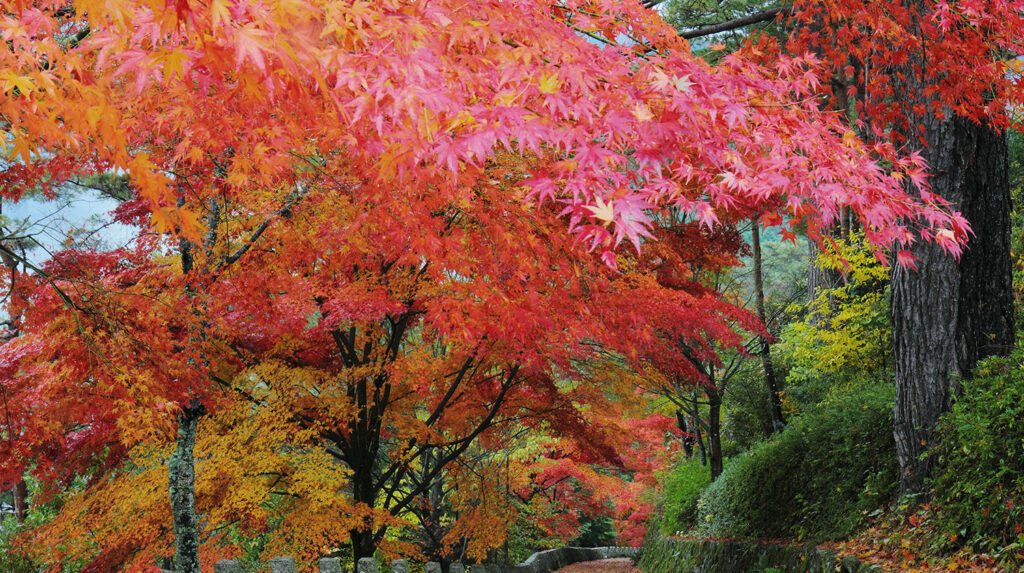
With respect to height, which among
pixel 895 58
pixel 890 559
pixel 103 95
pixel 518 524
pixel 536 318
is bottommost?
pixel 518 524

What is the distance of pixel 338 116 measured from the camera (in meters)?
4.07

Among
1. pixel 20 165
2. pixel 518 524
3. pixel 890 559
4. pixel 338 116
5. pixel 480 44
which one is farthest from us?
pixel 518 524

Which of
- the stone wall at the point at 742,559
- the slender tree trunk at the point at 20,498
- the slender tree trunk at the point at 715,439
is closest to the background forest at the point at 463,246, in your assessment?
the stone wall at the point at 742,559

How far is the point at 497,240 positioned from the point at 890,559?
409cm

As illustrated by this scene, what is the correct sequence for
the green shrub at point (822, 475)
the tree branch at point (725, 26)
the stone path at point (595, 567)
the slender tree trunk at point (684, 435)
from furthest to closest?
the stone path at point (595, 567), the slender tree trunk at point (684, 435), the tree branch at point (725, 26), the green shrub at point (822, 475)

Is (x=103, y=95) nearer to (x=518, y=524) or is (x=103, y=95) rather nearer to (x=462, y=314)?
(x=462, y=314)

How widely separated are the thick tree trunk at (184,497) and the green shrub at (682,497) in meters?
9.08

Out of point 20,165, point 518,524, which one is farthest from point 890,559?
point 518,524

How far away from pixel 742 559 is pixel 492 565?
5.24 meters

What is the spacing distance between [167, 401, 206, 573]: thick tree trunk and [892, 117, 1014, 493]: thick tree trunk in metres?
6.29

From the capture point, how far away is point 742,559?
8.53 m

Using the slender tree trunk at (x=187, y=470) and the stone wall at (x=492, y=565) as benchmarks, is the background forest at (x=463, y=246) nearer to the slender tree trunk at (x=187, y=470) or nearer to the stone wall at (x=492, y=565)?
the slender tree trunk at (x=187, y=470)

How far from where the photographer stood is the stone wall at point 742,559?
630cm

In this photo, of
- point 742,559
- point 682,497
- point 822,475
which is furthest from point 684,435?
point 822,475
